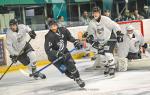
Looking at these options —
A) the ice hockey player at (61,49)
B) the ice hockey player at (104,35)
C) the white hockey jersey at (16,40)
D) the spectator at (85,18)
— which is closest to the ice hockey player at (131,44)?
the ice hockey player at (104,35)

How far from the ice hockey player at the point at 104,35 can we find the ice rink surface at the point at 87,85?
34 centimetres

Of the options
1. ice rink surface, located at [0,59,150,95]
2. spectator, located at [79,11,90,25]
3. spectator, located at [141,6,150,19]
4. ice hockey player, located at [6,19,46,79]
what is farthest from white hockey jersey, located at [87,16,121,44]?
spectator, located at [141,6,150,19]

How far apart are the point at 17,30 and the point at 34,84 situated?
1053 mm

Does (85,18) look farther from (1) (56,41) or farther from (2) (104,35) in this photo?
(1) (56,41)

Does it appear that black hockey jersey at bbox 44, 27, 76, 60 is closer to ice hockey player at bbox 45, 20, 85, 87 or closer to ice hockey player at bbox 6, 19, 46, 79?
ice hockey player at bbox 45, 20, 85, 87

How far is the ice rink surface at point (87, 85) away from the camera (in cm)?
727

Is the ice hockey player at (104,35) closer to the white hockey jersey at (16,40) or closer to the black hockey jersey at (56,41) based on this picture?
the black hockey jersey at (56,41)

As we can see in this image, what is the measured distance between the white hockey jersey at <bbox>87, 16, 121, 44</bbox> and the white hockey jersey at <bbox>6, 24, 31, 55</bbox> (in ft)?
4.02

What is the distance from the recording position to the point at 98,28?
858 centimetres

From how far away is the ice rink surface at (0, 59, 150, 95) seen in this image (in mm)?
Result: 7270

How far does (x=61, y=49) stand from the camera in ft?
25.2

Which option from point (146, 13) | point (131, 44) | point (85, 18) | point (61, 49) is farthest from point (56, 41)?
point (146, 13)

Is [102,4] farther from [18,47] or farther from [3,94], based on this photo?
[3,94]

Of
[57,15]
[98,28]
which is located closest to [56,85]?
[98,28]
